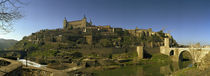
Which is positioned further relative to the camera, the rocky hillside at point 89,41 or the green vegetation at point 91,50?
the rocky hillside at point 89,41

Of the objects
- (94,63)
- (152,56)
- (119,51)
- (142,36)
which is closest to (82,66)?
(94,63)

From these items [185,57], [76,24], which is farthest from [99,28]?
[185,57]

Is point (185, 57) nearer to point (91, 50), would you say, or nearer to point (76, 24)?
point (91, 50)

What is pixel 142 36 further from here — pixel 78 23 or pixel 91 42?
pixel 78 23

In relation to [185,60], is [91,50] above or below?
above

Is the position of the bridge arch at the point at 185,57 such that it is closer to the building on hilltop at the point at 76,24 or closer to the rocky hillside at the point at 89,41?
the rocky hillside at the point at 89,41

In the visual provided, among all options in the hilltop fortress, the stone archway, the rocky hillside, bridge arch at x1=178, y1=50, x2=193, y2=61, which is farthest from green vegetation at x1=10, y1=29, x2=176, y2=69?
bridge arch at x1=178, y1=50, x2=193, y2=61

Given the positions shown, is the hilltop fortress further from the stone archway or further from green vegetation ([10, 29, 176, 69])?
the stone archway

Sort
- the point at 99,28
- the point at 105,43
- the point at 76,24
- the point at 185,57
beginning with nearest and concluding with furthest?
the point at 185,57
the point at 105,43
the point at 99,28
the point at 76,24

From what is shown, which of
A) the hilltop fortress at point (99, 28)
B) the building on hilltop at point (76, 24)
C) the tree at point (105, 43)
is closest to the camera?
the tree at point (105, 43)

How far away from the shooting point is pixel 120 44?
58.3 meters

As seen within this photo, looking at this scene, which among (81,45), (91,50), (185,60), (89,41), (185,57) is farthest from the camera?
(89,41)

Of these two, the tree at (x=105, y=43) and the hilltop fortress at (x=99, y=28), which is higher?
the hilltop fortress at (x=99, y=28)

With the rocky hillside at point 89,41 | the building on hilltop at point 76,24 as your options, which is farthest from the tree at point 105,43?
the building on hilltop at point 76,24
